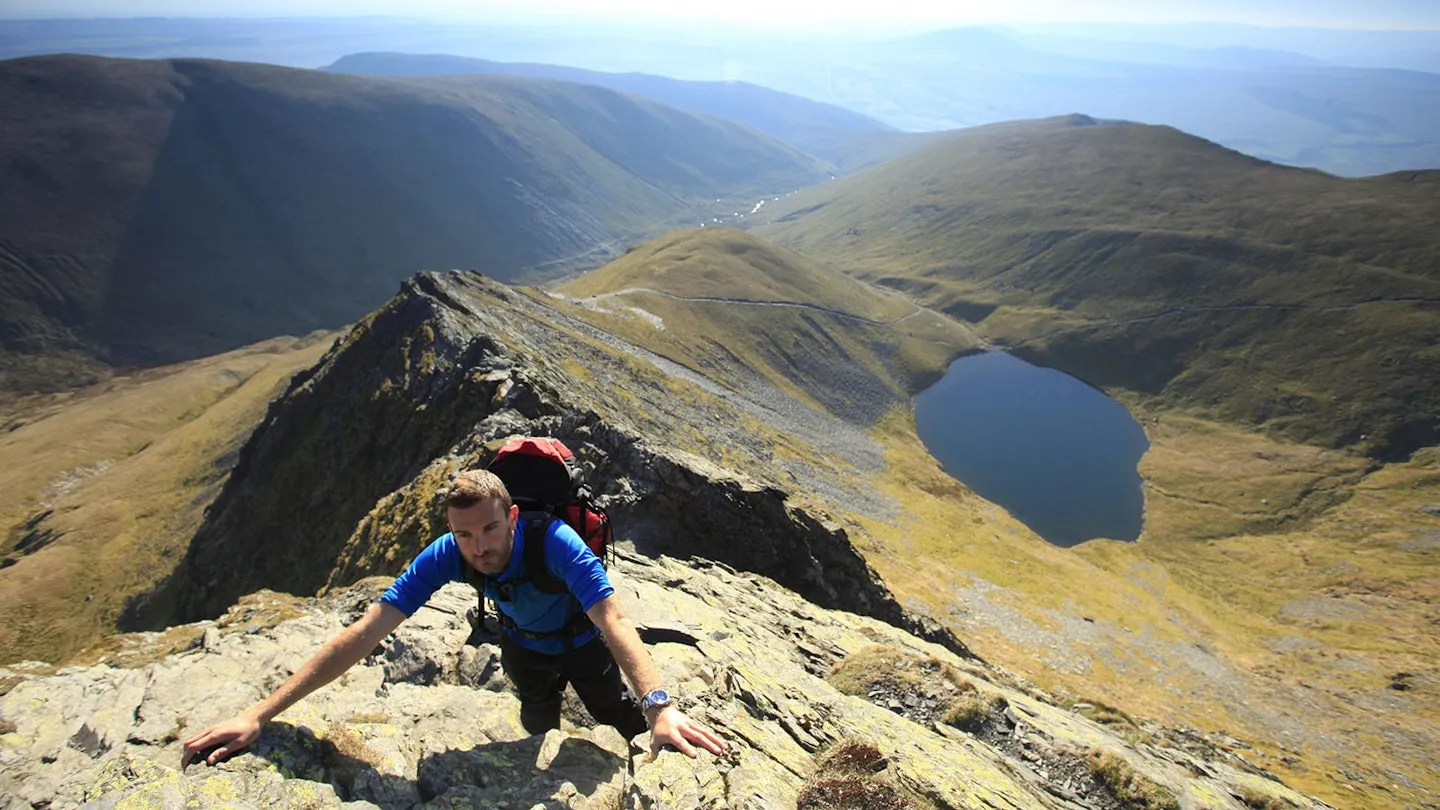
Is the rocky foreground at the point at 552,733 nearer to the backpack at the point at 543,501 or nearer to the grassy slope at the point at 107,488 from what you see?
the backpack at the point at 543,501

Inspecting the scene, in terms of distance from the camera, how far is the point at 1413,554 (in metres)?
97.2

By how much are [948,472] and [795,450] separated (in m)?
44.9

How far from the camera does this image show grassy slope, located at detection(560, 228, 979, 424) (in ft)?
390

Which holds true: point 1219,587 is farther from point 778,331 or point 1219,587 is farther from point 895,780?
point 895,780

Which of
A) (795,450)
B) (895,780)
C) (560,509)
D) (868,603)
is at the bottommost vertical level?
(795,450)

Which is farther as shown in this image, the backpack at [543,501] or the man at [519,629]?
the backpack at [543,501]

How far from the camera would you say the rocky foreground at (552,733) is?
8.30 metres

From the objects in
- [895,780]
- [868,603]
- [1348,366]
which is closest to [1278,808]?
[868,603]

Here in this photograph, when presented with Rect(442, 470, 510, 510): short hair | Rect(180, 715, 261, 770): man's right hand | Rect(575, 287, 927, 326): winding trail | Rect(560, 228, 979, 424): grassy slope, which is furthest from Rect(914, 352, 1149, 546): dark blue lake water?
Rect(180, 715, 261, 770): man's right hand

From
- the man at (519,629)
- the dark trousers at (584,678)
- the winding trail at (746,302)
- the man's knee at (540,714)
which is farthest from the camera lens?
the winding trail at (746,302)

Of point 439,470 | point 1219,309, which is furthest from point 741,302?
point 1219,309

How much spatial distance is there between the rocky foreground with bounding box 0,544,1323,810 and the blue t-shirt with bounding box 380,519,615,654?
2.01 metres

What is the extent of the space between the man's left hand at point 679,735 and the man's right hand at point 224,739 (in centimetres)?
405

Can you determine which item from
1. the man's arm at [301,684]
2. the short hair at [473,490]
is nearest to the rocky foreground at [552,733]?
the man's arm at [301,684]
